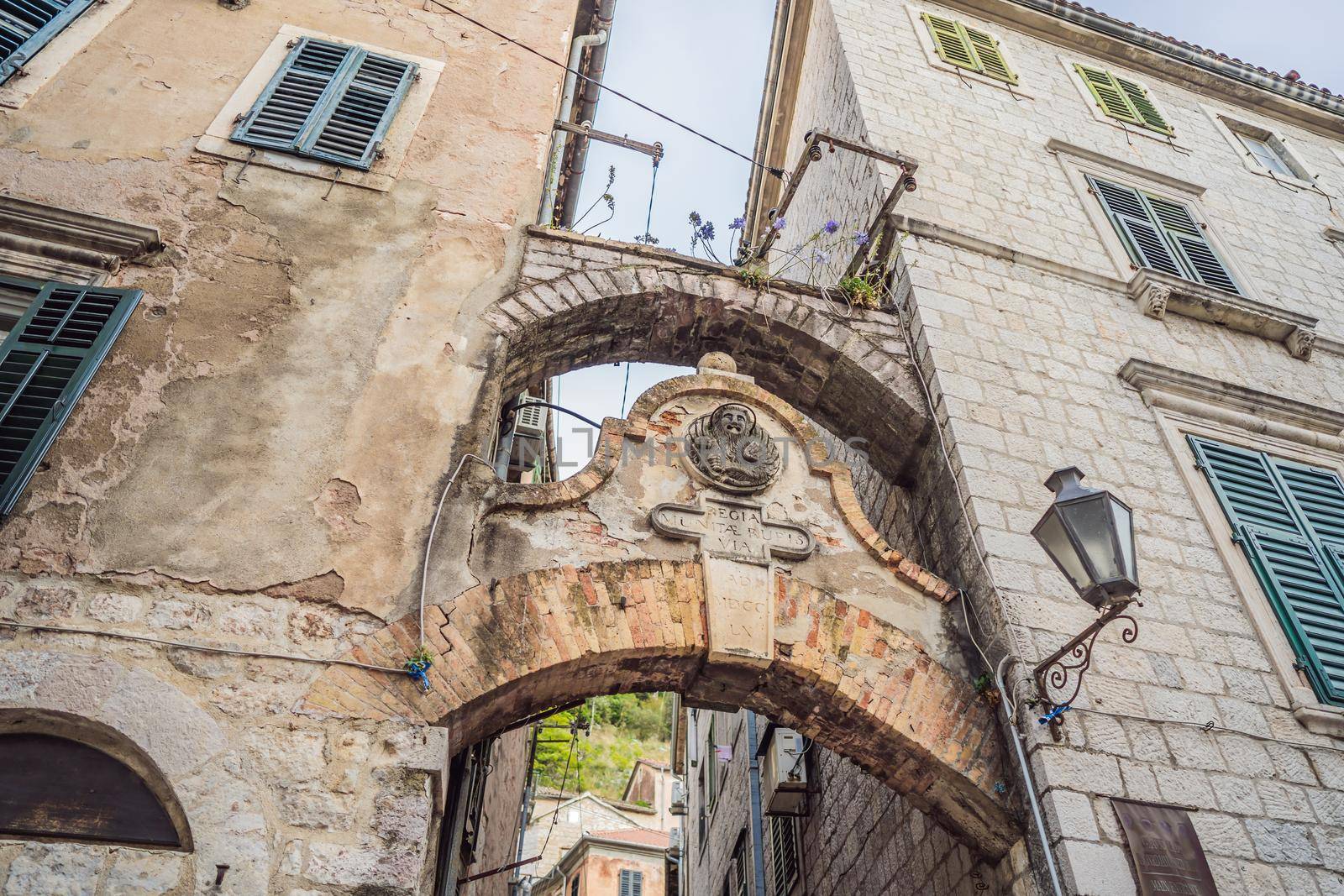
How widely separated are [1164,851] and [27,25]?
28.4 feet

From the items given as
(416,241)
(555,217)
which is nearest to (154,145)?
(416,241)

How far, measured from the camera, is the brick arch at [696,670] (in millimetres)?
4254

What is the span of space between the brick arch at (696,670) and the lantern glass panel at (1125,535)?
4.10ft

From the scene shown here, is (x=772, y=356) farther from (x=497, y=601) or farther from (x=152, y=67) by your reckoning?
(x=152, y=67)

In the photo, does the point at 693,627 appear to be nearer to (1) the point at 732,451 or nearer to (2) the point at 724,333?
(1) the point at 732,451

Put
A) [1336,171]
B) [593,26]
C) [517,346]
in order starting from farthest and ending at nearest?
[1336,171] → [593,26] → [517,346]

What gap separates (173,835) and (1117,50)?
12.2m

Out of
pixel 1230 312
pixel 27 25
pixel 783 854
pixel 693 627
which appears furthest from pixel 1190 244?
pixel 27 25

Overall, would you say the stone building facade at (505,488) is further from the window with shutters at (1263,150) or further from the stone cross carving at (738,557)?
the window with shutters at (1263,150)

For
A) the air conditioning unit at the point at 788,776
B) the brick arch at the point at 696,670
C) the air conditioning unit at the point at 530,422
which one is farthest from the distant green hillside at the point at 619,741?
the brick arch at the point at 696,670

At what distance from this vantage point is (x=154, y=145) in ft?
19.8

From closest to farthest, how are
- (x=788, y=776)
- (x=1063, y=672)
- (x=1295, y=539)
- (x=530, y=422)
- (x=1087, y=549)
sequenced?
(x=1087, y=549) < (x=1063, y=672) < (x=1295, y=539) < (x=788, y=776) < (x=530, y=422)

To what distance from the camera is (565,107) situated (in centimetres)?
852

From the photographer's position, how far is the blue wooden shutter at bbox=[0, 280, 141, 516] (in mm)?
4273
